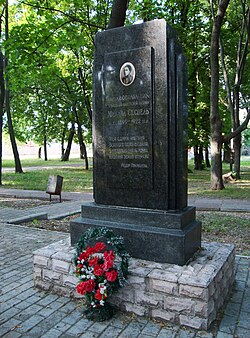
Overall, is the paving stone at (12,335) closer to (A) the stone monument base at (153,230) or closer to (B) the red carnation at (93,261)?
(B) the red carnation at (93,261)

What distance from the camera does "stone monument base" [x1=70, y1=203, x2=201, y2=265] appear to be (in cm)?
348

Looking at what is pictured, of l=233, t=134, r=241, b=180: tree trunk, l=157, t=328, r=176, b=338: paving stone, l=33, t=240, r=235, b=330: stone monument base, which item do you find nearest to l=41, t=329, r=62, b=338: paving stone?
l=33, t=240, r=235, b=330: stone monument base

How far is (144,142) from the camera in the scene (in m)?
3.83

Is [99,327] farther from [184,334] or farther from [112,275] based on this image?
[184,334]

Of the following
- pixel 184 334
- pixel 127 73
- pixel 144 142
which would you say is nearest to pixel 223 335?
pixel 184 334

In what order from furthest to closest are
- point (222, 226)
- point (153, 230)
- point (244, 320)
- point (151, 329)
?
1. point (222, 226)
2. point (153, 230)
3. point (244, 320)
4. point (151, 329)

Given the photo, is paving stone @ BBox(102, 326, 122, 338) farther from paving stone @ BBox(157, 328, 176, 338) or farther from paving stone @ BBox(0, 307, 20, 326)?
paving stone @ BBox(0, 307, 20, 326)


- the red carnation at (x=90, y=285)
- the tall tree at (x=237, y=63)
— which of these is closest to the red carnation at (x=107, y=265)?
the red carnation at (x=90, y=285)

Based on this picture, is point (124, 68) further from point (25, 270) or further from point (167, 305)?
point (25, 270)

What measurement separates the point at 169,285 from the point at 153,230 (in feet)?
2.27

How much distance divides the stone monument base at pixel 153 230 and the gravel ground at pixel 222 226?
7.00ft

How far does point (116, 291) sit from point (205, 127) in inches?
754

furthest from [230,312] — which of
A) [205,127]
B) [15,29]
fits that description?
[205,127]

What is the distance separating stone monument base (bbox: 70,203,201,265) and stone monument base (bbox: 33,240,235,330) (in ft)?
0.36
